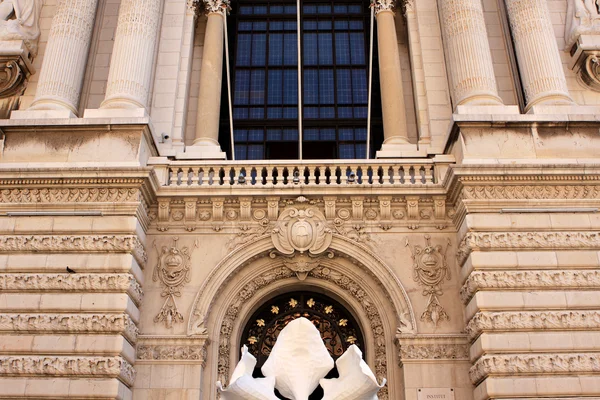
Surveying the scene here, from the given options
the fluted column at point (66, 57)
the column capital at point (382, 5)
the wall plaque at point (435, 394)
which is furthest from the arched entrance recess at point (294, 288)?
the column capital at point (382, 5)

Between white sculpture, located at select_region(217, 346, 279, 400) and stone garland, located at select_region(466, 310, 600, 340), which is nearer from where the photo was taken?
white sculpture, located at select_region(217, 346, 279, 400)

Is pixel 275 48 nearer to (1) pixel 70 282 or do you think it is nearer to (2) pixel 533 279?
(1) pixel 70 282

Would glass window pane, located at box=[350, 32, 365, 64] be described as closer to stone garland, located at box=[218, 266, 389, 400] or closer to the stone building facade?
the stone building facade

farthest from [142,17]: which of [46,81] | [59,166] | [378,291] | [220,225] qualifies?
[378,291]

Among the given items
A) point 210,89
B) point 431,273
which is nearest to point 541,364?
point 431,273

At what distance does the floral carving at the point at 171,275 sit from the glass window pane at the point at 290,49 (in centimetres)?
743

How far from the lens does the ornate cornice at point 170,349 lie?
13805 millimetres

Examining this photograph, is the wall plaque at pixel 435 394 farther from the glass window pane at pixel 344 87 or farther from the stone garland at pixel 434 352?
the glass window pane at pixel 344 87

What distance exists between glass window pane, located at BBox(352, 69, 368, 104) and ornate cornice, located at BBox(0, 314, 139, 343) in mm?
9557

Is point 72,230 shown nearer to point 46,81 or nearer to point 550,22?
point 46,81

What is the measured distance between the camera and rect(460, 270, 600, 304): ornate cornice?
43.2ft

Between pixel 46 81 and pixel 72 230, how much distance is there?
15.3 feet

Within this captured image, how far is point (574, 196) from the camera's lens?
14242 mm

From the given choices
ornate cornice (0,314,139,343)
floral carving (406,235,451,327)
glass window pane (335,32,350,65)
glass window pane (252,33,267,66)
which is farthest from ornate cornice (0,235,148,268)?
glass window pane (335,32,350,65)
